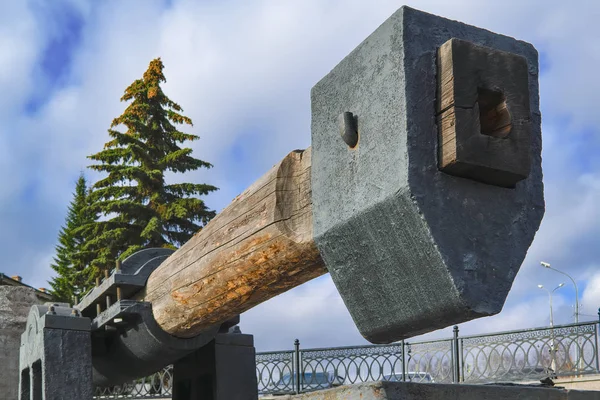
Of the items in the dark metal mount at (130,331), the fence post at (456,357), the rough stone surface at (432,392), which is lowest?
the fence post at (456,357)

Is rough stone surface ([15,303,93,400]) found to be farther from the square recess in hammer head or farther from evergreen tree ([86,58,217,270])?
evergreen tree ([86,58,217,270])

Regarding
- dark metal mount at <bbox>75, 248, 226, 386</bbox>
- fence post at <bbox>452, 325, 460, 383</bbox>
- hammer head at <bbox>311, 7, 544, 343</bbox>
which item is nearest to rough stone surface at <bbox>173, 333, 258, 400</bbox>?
dark metal mount at <bbox>75, 248, 226, 386</bbox>

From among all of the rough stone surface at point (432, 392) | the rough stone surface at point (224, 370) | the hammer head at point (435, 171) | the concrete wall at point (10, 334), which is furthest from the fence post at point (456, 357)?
the hammer head at point (435, 171)

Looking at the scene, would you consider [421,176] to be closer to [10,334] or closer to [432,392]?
[432,392]

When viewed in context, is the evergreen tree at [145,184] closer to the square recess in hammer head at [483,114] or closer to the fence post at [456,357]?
the fence post at [456,357]

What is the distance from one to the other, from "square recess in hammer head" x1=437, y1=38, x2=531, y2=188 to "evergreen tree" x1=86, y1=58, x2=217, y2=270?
1918 cm

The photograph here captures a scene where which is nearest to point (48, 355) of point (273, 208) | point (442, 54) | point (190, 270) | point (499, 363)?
point (190, 270)

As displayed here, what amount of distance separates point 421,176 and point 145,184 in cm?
2045

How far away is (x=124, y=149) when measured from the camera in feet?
72.6

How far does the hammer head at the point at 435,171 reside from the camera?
1837 millimetres

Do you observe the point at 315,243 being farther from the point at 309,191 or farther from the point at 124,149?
the point at 124,149

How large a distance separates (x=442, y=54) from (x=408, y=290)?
61 centimetres

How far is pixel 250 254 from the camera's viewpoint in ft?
8.74

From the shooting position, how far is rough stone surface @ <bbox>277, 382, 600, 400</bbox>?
2.49m
